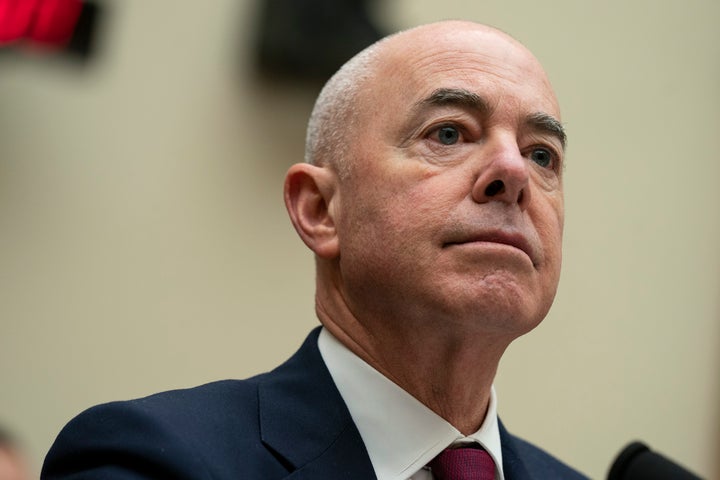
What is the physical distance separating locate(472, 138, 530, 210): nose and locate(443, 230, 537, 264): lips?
0.07 metres

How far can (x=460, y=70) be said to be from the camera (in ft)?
7.07

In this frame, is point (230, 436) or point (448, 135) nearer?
point (230, 436)

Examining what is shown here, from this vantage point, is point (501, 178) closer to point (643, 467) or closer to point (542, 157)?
point (542, 157)

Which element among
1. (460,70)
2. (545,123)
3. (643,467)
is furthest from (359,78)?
(643,467)

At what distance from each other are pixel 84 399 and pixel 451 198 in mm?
1817

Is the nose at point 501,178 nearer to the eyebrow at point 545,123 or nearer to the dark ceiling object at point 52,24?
the eyebrow at point 545,123

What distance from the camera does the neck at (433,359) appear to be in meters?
2.03

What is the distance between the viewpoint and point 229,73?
12.1 ft

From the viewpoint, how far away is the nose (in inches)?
77.7

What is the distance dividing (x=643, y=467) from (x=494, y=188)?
2.07ft

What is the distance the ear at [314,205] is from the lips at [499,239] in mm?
335

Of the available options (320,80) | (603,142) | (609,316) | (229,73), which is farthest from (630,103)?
(229,73)

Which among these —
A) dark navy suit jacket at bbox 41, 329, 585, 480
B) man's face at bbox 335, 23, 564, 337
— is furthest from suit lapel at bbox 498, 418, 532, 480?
man's face at bbox 335, 23, 564, 337

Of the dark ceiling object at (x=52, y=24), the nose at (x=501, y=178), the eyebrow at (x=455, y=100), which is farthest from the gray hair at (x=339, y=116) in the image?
the dark ceiling object at (x=52, y=24)
